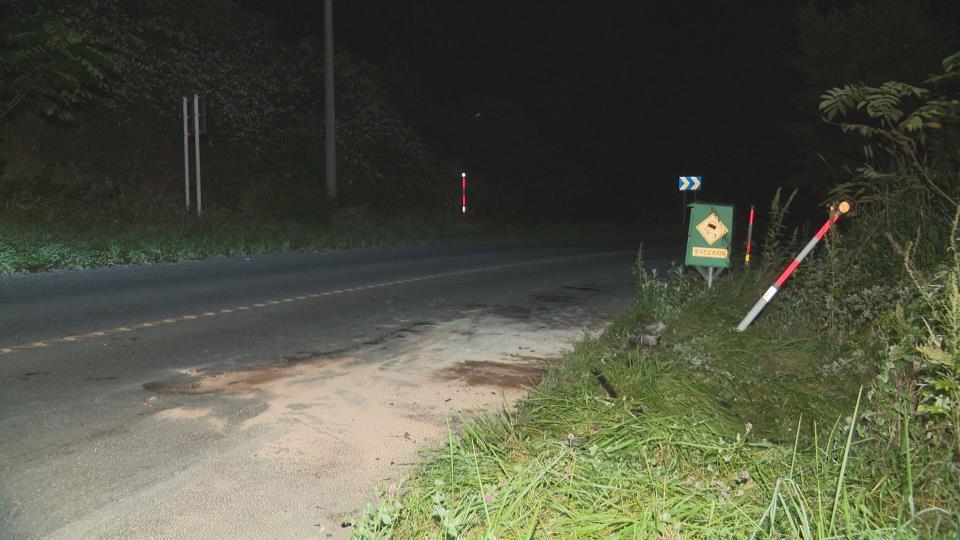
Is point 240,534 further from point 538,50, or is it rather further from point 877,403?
point 538,50

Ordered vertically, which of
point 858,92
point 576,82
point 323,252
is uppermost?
point 576,82

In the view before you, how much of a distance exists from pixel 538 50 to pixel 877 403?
38.6m

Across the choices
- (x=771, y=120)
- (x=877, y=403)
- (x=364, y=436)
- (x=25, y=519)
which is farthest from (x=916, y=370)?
(x=771, y=120)

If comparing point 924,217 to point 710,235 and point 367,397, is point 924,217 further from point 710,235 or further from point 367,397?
point 367,397

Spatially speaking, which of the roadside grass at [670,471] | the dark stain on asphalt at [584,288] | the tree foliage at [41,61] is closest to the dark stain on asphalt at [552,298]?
the dark stain on asphalt at [584,288]

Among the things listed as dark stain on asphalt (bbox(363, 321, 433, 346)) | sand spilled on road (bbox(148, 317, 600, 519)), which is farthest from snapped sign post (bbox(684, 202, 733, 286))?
dark stain on asphalt (bbox(363, 321, 433, 346))

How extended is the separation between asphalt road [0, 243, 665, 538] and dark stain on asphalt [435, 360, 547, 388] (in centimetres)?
107

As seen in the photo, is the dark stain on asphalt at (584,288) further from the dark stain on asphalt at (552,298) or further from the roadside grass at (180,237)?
the roadside grass at (180,237)

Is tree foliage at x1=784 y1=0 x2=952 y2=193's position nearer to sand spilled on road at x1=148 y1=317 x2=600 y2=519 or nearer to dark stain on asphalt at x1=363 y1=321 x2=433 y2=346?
dark stain on asphalt at x1=363 y1=321 x2=433 y2=346

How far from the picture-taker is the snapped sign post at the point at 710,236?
9617 mm

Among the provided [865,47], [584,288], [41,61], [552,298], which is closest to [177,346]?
[552,298]

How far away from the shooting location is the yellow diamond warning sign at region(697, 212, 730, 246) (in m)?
9.63

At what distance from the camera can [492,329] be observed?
9570 mm

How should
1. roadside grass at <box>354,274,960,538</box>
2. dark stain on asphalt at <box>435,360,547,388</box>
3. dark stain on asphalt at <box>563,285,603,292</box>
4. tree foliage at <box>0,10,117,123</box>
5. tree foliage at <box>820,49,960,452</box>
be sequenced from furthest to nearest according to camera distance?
tree foliage at <box>0,10,117,123</box> → dark stain on asphalt at <box>563,285,603,292</box> → dark stain on asphalt at <box>435,360,547,388</box> → tree foliage at <box>820,49,960,452</box> → roadside grass at <box>354,274,960,538</box>
